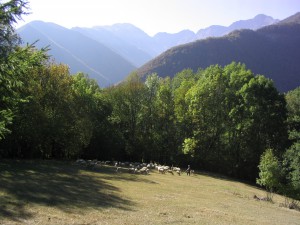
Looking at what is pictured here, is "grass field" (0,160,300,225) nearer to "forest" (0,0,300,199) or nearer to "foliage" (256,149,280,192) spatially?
"foliage" (256,149,280,192)

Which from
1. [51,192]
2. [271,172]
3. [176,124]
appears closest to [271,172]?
[271,172]

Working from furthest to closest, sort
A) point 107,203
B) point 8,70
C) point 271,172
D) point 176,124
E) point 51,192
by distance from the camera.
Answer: point 176,124
point 271,172
point 51,192
point 107,203
point 8,70

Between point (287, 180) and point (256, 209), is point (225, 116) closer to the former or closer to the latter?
point (287, 180)

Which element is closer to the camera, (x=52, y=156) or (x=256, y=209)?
(x=256, y=209)

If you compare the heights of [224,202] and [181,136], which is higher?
[181,136]

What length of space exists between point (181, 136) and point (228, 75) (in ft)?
49.2

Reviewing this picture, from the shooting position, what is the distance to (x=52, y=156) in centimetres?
5600

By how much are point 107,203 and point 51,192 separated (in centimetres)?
444

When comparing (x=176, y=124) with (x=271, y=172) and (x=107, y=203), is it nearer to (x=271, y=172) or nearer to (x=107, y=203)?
(x=271, y=172)

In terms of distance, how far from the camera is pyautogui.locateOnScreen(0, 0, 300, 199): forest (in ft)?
163

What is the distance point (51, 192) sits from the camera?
25516 millimetres

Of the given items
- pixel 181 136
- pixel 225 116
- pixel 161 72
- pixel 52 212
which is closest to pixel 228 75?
pixel 225 116

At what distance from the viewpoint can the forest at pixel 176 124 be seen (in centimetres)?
4969

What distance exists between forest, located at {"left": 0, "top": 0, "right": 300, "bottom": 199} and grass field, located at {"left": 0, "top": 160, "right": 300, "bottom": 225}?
15.2 meters
